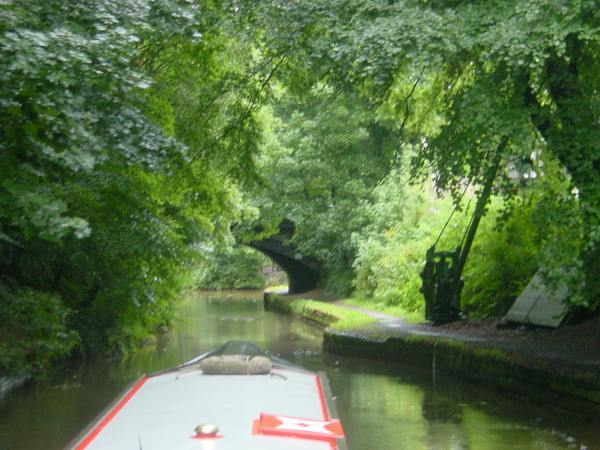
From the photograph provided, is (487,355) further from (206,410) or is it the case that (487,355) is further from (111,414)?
(111,414)

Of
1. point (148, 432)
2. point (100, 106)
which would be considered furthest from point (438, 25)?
point (148, 432)

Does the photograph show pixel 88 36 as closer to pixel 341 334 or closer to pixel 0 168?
pixel 0 168

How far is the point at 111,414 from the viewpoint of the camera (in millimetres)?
7523

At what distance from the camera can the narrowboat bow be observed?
20.4 ft

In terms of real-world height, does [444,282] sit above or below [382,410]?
above

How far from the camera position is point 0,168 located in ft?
26.5

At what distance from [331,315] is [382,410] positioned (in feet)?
43.2

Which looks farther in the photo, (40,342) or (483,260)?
(483,260)

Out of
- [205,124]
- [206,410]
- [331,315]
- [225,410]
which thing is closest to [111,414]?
[206,410]

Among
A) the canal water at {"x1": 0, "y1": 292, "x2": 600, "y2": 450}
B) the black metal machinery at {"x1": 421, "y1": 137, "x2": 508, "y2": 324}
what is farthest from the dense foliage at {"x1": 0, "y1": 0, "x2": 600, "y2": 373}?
the black metal machinery at {"x1": 421, "y1": 137, "x2": 508, "y2": 324}

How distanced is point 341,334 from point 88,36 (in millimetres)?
13832

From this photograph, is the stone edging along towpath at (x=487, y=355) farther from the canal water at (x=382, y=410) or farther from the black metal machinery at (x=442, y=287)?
the black metal machinery at (x=442, y=287)

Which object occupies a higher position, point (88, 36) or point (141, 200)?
point (88, 36)

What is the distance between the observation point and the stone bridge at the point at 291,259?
38625 millimetres
